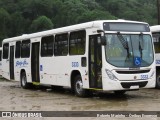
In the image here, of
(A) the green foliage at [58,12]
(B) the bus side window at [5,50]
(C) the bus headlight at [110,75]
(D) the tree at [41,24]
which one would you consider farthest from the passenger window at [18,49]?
(D) the tree at [41,24]

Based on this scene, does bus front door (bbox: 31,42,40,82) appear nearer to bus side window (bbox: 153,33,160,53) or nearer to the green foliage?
bus side window (bbox: 153,33,160,53)

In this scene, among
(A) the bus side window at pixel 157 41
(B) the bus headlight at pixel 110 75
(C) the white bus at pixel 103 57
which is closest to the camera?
(B) the bus headlight at pixel 110 75

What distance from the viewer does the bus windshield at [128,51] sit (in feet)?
46.0

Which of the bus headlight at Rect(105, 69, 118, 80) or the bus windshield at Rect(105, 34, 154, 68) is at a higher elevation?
the bus windshield at Rect(105, 34, 154, 68)

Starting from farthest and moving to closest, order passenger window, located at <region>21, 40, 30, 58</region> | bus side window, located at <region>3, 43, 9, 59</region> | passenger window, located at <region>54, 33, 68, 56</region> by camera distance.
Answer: bus side window, located at <region>3, 43, 9, 59</region>, passenger window, located at <region>21, 40, 30, 58</region>, passenger window, located at <region>54, 33, 68, 56</region>

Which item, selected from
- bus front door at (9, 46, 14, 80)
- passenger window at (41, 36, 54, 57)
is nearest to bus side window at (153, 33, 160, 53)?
passenger window at (41, 36, 54, 57)

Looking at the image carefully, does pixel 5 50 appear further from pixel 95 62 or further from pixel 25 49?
pixel 95 62

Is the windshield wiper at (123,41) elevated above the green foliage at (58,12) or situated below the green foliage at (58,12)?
below

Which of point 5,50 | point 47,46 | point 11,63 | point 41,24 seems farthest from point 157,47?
point 41,24

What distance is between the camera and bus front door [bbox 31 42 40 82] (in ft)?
64.9

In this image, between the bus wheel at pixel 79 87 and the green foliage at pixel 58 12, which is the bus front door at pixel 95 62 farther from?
the green foliage at pixel 58 12

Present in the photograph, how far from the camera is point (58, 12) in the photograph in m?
108

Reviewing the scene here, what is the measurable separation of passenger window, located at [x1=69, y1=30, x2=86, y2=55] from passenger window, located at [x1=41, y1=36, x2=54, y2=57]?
200 centimetres

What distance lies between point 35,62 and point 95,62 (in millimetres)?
6331
